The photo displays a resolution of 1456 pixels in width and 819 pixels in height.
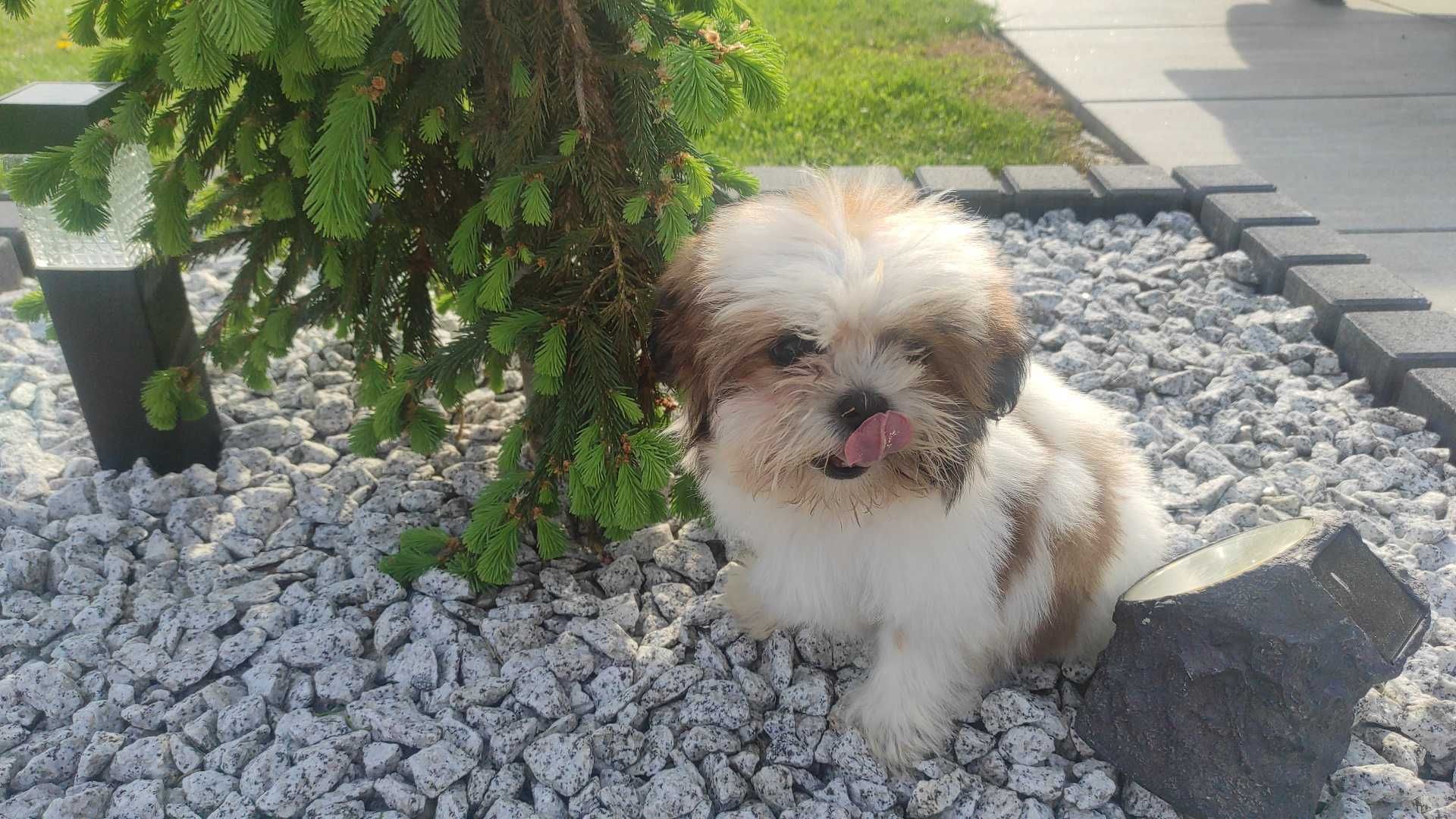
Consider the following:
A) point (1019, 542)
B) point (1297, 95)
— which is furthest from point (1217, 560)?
point (1297, 95)

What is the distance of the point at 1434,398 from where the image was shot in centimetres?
353

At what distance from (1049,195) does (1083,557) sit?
3113 millimetres

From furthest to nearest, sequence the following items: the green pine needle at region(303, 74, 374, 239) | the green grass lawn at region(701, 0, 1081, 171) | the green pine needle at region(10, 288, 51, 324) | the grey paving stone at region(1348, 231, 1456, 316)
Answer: the green grass lawn at region(701, 0, 1081, 171) < the grey paving stone at region(1348, 231, 1456, 316) < the green pine needle at region(10, 288, 51, 324) < the green pine needle at region(303, 74, 374, 239)

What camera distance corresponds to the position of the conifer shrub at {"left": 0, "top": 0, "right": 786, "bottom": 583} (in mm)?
2309

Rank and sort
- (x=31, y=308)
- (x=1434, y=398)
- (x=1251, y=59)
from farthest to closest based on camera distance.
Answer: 1. (x=1251, y=59)
2. (x=1434, y=398)
3. (x=31, y=308)

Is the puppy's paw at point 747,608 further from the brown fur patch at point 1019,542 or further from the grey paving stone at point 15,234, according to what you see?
the grey paving stone at point 15,234

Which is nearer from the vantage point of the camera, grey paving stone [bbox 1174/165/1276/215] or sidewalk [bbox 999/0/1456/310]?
grey paving stone [bbox 1174/165/1276/215]

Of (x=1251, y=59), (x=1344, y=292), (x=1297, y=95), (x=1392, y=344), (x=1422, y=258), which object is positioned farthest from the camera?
(x=1251, y=59)

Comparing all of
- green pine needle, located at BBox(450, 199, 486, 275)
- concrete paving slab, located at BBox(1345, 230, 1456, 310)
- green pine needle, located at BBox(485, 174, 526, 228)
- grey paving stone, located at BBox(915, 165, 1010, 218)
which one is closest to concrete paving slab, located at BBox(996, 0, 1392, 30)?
grey paving stone, located at BBox(915, 165, 1010, 218)

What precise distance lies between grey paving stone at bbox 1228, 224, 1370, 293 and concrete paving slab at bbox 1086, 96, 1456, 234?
0.37 metres

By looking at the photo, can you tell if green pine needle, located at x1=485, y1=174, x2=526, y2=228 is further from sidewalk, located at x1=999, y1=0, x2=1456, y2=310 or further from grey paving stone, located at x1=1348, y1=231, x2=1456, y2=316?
sidewalk, located at x1=999, y1=0, x2=1456, y2=310

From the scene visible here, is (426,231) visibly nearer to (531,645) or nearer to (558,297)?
(558,297)

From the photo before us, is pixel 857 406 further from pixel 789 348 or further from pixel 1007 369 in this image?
pixel 1007 369

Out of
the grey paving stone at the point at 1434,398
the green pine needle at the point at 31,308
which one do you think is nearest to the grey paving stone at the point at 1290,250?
the grey paving stone at the point at 1434,398
